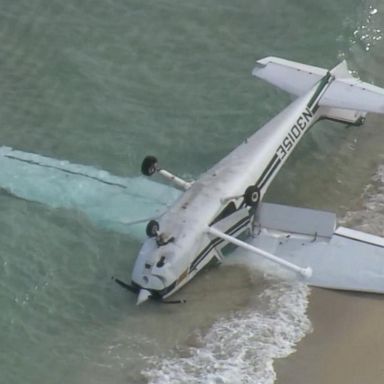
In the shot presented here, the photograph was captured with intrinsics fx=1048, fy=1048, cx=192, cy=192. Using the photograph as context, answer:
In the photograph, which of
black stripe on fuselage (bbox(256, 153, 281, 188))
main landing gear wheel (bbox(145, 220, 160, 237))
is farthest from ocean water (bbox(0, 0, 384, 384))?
main landing gear wheel (bbox(145, 220, 160, 237))

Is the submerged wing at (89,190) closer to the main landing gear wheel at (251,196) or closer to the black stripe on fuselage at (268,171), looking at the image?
the black stripe on fuselage at (268,171)

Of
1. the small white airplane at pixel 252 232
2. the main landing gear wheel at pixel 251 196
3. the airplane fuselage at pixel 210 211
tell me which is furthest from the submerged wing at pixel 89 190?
the main landing gear wheel at pixel 251 196

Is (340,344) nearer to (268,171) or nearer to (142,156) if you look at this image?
(268,171)

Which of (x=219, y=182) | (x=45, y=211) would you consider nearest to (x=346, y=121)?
(x=219, y=182)

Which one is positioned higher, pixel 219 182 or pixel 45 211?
pixel 219 182

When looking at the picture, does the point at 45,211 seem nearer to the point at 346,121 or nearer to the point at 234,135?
the point at 234,135

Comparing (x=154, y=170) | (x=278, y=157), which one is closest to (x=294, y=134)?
(x=278, y=157)
